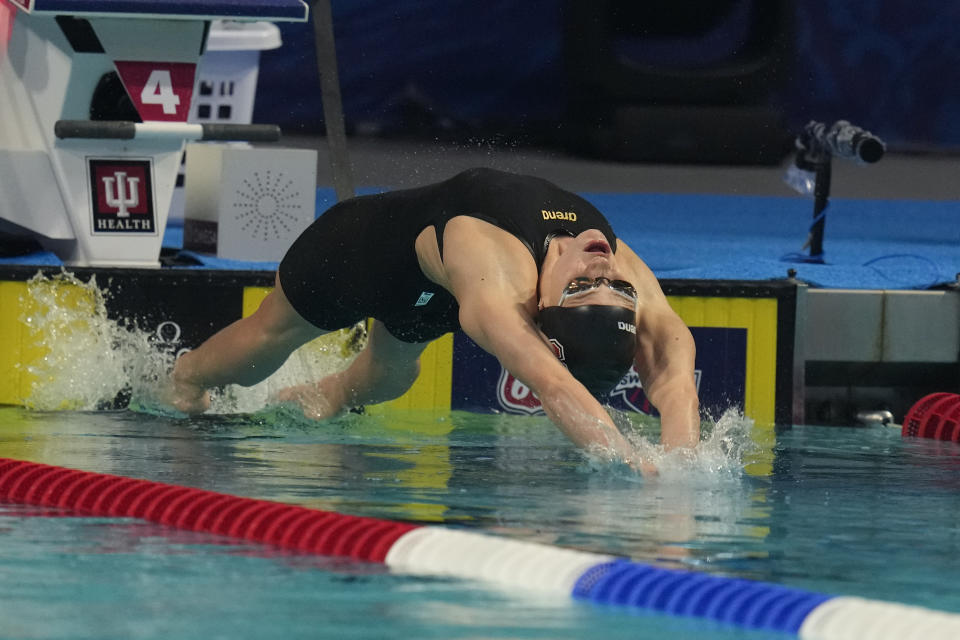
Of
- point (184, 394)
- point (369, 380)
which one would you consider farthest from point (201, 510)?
point (184, 394)

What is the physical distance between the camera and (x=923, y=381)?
5.81 meters

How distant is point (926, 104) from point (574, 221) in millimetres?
7401

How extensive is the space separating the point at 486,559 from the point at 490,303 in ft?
3.44

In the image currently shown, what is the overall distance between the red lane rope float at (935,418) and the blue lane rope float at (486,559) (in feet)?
9.19

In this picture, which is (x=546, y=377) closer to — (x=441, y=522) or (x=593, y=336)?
(x=593, y=336)

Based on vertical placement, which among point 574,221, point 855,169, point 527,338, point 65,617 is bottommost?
point 65,617

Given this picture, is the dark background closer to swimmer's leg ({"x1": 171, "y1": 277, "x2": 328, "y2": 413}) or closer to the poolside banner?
the poolside banner

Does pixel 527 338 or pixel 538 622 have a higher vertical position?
pixel 527 338

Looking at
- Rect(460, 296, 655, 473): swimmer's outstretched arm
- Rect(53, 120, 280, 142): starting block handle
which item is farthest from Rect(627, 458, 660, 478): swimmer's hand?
Rect(53, 120, 280, 142): starting block handle

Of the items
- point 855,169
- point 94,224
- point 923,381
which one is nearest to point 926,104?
point 855,169

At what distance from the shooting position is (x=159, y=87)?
5.47 metres

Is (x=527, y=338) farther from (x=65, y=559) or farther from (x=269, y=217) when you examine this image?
(x=269, y=217)

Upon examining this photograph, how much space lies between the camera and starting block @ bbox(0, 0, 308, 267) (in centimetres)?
541

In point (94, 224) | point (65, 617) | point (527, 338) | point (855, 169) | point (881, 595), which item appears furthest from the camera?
point (855, 169)
